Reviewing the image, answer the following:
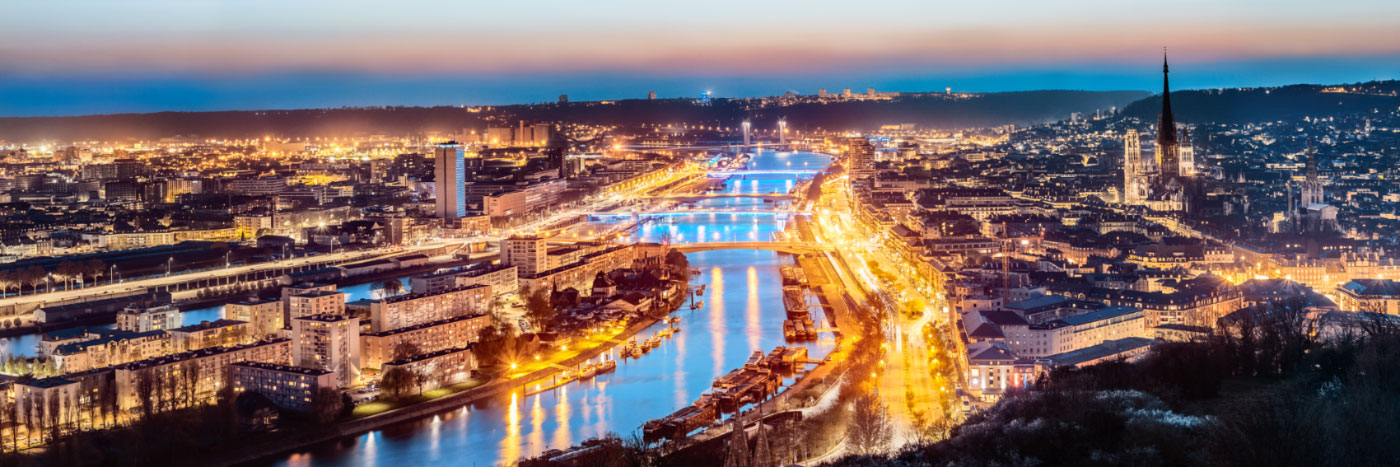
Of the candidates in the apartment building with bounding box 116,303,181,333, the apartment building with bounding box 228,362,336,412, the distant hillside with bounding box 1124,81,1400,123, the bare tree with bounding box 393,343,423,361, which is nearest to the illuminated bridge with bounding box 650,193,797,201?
the distant hillside with bounding box 1124,81,1400,123

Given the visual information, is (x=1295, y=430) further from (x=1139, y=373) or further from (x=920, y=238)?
(x=920, y=238)

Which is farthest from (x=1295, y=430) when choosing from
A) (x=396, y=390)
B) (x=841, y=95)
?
(x=841, y=95)

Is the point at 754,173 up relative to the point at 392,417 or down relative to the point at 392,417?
up

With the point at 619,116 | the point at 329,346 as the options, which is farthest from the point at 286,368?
the point at 619,116

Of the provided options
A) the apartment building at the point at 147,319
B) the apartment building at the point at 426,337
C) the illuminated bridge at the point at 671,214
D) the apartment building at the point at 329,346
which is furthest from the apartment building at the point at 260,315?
the illuminated bridge at the point at 671,214

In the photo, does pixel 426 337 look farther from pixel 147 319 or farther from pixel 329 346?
pixel 147 319

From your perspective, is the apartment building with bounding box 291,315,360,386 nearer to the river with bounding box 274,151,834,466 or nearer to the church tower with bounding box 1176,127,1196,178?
the river with bounding box 274,151,834,466
